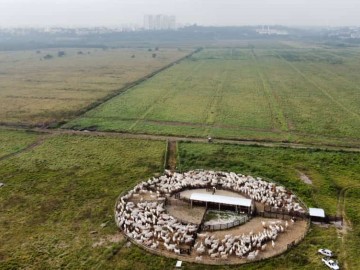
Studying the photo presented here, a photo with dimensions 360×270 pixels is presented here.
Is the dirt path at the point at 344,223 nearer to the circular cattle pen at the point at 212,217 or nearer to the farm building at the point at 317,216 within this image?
the farm building at the point at 317,216

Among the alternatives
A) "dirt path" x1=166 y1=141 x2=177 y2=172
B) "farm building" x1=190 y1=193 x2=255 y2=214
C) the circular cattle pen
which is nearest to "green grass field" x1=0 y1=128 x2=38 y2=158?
"dirt path" x1=166 y1=141 x2=177 y2=172

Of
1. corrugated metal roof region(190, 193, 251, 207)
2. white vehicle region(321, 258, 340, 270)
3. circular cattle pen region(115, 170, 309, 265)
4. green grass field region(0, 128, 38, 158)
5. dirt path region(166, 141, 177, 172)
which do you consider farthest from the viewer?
green grass field region(0, 128, 38, 158)

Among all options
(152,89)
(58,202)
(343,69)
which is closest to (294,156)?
(58,202)

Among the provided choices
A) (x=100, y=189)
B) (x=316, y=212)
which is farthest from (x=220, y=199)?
(x=100, y=189)

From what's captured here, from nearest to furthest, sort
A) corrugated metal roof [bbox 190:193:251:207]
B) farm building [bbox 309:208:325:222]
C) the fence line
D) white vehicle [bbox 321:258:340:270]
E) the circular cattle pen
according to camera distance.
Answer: white vehicle [bbox 321:258:340:270] → the circular cattle pen → the fence line → farm building [bbox 309:208:325:222] → corrugated metal roof [bbox 190:193:251:207]

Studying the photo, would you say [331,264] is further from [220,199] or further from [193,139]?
[193,139]

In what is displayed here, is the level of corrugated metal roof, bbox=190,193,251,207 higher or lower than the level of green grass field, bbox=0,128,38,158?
higher

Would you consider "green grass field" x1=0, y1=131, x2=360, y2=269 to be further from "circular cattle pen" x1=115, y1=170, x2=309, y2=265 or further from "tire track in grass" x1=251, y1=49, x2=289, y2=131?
"tire track in grass" x1=251, y1=49, x2=289, y2=131
